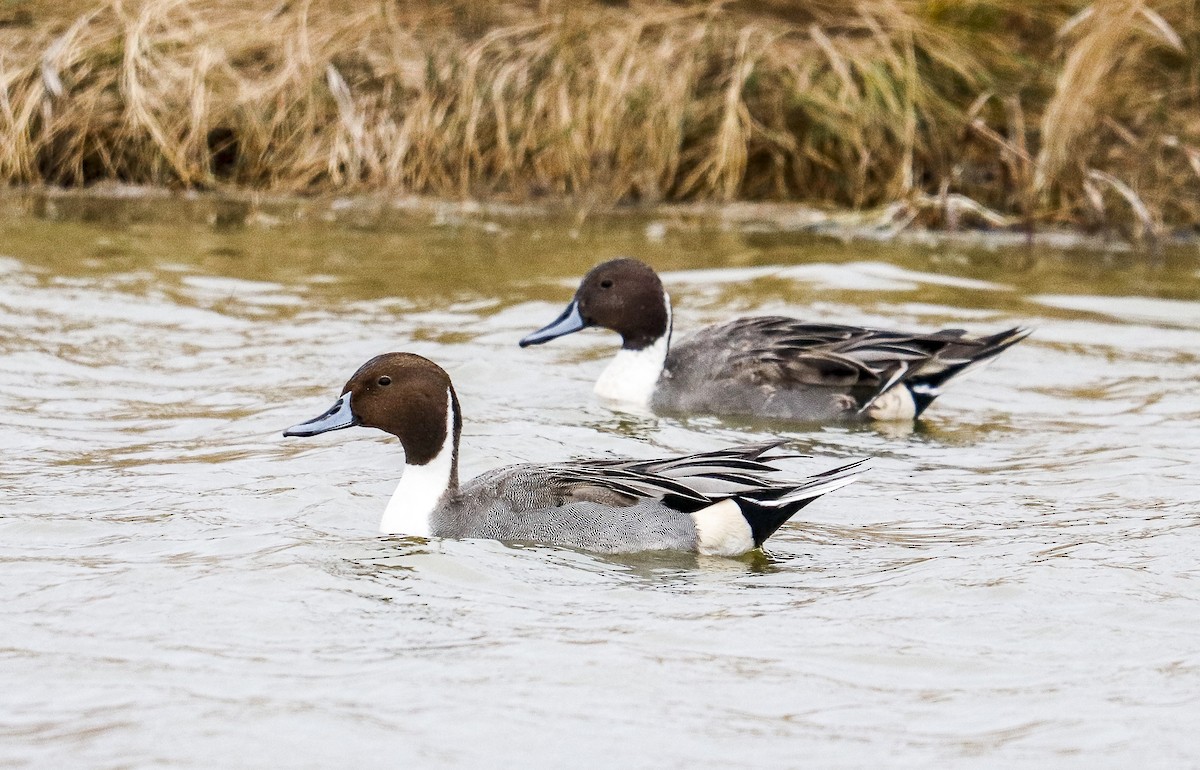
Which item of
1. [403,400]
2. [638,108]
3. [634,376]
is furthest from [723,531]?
[638,108]

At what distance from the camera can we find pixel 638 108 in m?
12.2

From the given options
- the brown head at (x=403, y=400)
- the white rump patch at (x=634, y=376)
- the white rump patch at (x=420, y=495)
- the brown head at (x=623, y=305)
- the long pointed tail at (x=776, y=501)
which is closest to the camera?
the long pointed tail at (x=776, y=501)

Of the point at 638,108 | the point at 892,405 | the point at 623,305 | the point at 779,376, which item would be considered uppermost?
the point at 638,108

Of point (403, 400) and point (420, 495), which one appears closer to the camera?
point (420, 495)

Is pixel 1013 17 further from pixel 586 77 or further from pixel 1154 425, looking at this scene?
pixel 1154 425

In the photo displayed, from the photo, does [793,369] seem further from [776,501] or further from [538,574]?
[538,574]

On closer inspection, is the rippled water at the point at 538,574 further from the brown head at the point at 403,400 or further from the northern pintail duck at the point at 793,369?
the brown head at the point at 403,400

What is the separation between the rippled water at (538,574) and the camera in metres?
3.90

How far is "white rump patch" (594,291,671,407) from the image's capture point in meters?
7.82

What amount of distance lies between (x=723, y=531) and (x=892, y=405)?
2398 mm

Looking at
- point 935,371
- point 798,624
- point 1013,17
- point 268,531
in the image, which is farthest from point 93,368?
point 1013,17

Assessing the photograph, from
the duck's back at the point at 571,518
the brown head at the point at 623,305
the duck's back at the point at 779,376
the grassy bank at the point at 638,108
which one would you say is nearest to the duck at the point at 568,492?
the duck's back at the point at 571,518

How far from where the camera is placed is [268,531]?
5.54 metres

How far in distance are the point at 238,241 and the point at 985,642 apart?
25.2 feet
